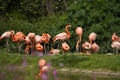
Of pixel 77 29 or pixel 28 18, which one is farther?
pixel 28 18

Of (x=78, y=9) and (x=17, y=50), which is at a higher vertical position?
(x=78, y=9)

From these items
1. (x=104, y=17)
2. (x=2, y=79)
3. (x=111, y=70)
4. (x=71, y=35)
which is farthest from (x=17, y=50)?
(x=2, y=79)

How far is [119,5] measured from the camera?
1433 cm

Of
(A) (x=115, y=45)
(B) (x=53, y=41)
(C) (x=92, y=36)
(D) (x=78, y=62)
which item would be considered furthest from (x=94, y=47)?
(D) (x=78, y=62)

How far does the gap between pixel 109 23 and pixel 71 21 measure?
1.47 meters

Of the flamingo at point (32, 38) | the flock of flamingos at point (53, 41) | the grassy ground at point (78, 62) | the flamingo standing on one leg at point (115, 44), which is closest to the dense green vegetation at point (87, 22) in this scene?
the flock of flamingos at point (53, 41)

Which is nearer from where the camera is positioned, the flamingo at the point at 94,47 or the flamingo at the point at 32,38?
the flamingo at the point at 94,47

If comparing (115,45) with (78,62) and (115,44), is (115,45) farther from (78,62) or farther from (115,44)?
(78,62)

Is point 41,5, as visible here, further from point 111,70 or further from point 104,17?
point 111,70

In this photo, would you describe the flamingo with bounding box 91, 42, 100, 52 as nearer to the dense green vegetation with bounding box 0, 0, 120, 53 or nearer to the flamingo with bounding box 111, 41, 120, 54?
the flamingo with bounding box 111, 41, 120, 54

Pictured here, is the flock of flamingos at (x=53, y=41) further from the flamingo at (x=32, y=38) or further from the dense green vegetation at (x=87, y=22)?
the dense green vegetation at (x=87, y=22)

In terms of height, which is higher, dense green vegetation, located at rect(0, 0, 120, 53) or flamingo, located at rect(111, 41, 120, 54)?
dense green vegetation, located at rect(0, 0, 120, 53)

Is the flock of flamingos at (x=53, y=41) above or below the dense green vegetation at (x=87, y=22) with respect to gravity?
below

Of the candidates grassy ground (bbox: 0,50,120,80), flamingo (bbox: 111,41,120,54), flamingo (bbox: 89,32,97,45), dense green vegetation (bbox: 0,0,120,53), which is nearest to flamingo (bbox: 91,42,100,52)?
flamingo (bbox: 89,32,97,45)
